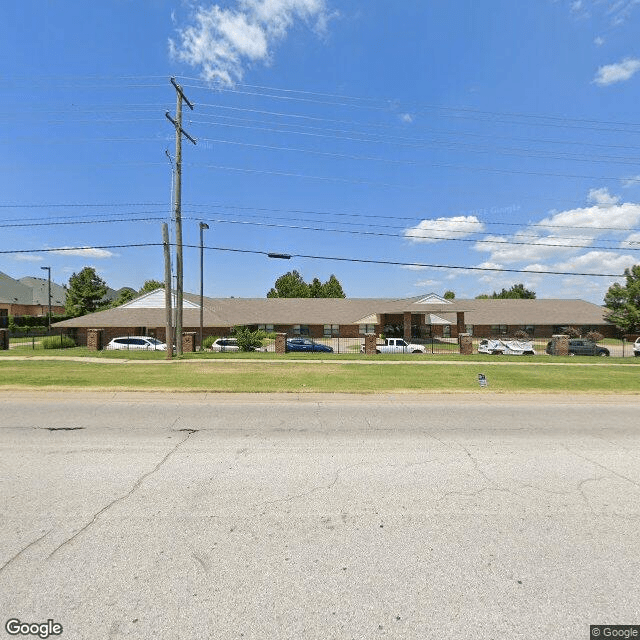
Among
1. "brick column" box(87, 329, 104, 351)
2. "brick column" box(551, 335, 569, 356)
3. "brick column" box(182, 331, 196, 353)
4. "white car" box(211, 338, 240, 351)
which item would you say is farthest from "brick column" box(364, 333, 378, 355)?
"brick column" box(87, 329, 104, 351)

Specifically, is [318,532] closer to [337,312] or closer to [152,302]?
[152,302]

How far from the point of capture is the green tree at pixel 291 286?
71062 mm

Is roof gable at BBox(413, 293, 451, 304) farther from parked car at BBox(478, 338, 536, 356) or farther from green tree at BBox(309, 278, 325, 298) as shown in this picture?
green tree at BBox(309, 278, 325, 298)

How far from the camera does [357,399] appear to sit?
11.4 meters

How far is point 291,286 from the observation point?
71250 millimetres

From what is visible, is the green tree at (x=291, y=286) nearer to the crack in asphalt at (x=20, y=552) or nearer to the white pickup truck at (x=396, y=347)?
the white pickup truck at (x=396, y=347)

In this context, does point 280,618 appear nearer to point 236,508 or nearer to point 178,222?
point 236,508

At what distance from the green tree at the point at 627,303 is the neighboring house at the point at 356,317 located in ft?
14.2

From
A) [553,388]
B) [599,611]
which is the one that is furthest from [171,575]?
[553,388]

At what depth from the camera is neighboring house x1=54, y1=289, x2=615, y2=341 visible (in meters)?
39.3

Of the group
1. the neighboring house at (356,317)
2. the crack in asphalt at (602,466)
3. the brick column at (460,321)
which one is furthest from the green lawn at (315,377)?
the brick column at (460,321)

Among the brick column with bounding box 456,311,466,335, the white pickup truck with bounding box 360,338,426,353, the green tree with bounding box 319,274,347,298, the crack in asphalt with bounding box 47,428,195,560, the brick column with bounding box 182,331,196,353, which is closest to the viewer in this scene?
the crack in asphalt with bounding box 47,428,195,560

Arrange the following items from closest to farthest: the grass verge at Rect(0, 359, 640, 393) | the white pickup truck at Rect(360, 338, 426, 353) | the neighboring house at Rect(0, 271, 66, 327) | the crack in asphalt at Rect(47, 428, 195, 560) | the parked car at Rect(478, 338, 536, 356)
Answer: the crack in asphalt at Rect(47, 428, 195, 560) → the grass verge at Rect(0, 359, 640, 393) → the parked car at Rect(478, 338, 536, 356) → the white pickup truck at Rect(360, 338, 426, 353) → the neighboring house at Rect(0, 271, 66, 327)

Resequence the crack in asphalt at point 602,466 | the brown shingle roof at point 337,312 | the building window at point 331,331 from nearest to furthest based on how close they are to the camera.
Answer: the crack in asphalt at point 602,466 < the brown shingle roof at point 337,312 < the building window at point 331,331
